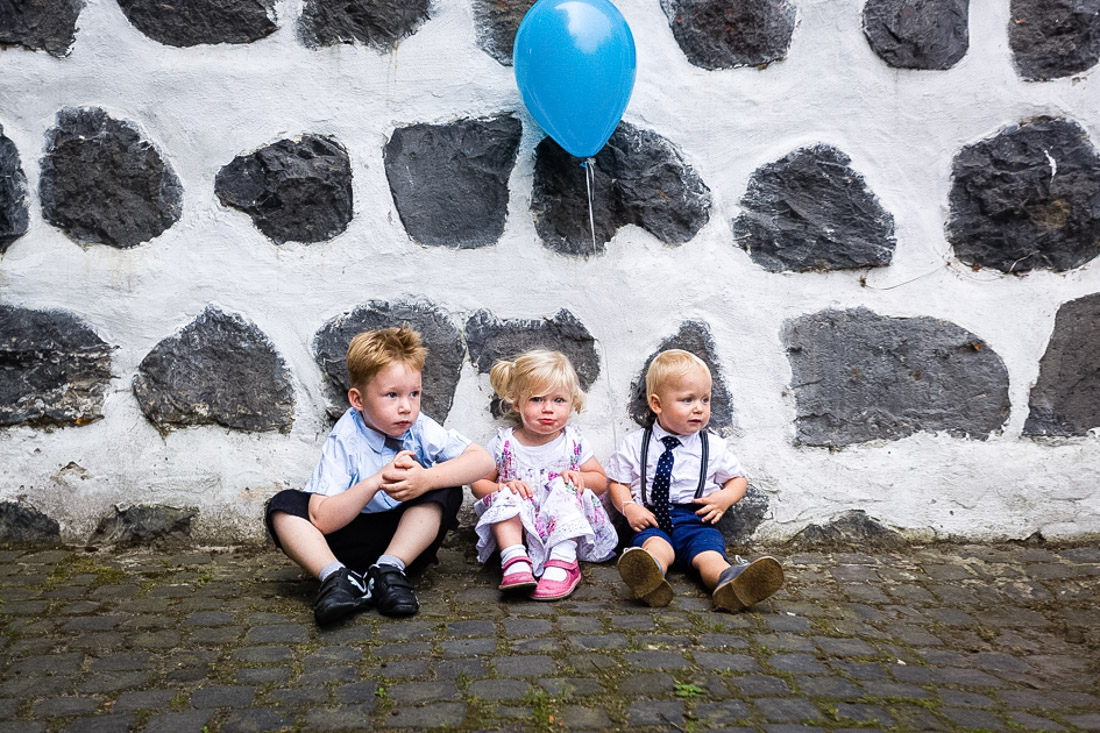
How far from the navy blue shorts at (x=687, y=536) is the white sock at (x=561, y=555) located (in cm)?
20

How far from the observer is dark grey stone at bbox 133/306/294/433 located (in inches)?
107

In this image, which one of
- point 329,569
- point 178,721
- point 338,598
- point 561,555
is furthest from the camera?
point 561,555

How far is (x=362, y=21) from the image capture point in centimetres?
266

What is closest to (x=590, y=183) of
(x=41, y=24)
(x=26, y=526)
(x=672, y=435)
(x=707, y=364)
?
(x=707, y=364)

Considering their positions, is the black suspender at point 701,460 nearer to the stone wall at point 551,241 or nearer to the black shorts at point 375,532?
the stone wall at point 551,241

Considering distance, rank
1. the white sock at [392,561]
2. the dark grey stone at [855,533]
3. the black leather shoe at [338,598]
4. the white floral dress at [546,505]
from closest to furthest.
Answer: the black leather shoe at [338,598], the white sock at [392,561], the white floral dress at [546,505], the dark grey stone at [855,533]

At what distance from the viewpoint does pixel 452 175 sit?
272 cm

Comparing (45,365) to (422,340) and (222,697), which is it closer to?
(422,340)

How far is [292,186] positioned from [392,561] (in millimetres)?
1091

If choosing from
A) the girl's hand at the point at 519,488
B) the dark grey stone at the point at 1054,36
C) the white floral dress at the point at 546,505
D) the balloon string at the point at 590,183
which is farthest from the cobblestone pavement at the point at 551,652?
the dark grey stone at the point at 1054,36

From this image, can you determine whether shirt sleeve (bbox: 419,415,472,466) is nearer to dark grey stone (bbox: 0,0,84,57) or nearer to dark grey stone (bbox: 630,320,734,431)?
dark grey stone (bbox: 630,320,734,431)

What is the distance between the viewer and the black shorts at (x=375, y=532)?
2494mm

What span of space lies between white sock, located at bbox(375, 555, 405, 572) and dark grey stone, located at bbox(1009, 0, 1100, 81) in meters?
2.16

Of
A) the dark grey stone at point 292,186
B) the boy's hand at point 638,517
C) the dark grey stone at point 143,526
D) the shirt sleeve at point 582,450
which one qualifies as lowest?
the boy's hand at point 638,517
